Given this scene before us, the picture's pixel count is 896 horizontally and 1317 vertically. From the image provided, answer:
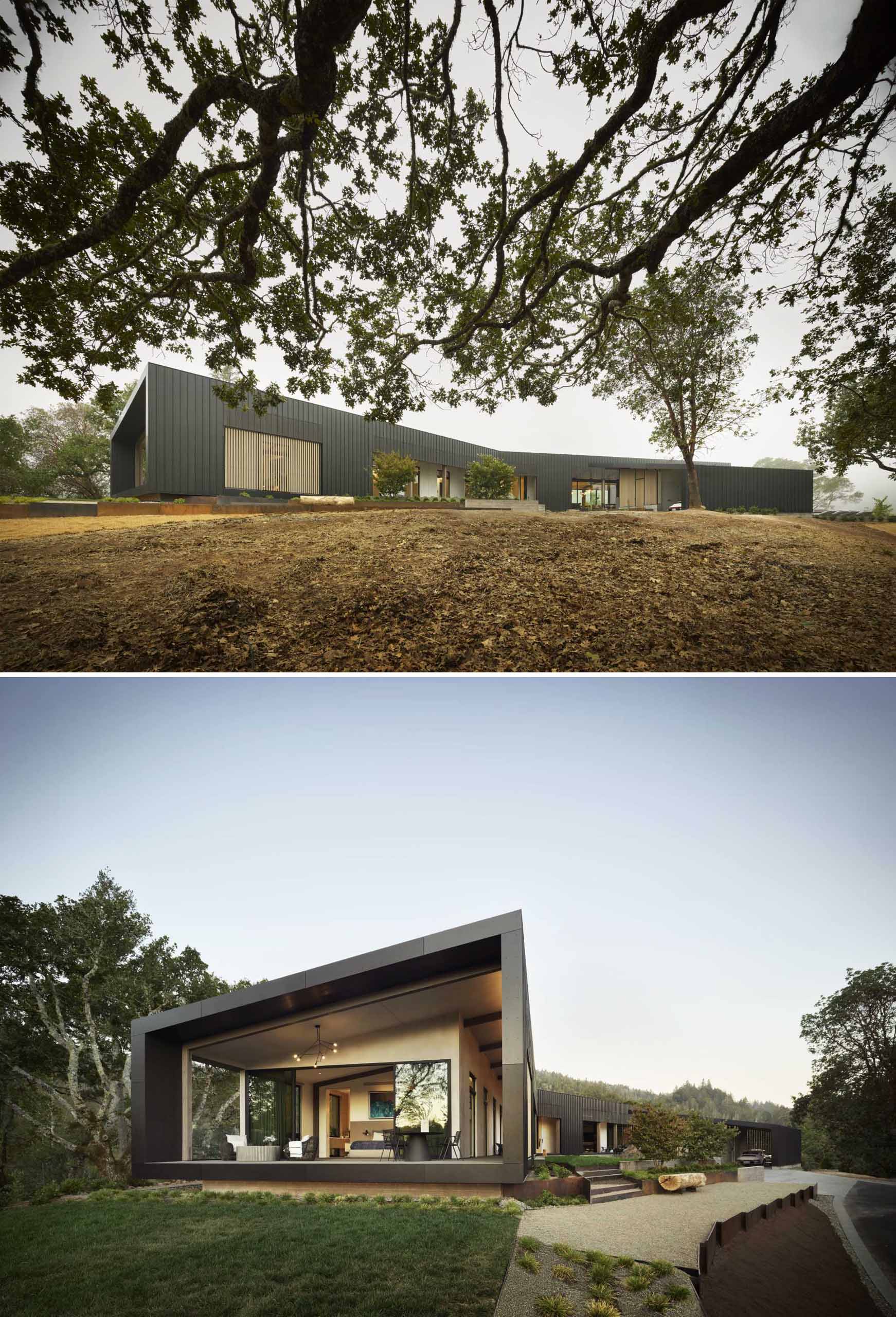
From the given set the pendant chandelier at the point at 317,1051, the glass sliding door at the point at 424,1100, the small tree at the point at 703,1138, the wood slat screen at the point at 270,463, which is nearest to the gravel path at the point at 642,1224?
the glass sliding door at the point at 424,1100

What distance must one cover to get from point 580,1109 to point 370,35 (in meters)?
27.9

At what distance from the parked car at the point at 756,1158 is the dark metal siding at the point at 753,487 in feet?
85.8

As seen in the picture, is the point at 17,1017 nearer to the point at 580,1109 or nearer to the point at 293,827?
the point at 293,827

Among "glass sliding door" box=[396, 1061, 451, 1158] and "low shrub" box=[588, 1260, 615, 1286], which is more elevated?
"low shrub" box=[588, 1260, 615, 1286]

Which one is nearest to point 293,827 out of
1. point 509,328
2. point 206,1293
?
point 206,1293

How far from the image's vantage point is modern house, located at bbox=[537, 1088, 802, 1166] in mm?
19531

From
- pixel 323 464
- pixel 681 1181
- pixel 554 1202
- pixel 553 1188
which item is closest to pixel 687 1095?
pixel 681 1181

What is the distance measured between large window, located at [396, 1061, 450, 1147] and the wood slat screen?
17.0 metres

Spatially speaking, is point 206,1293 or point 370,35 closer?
point 206,1293

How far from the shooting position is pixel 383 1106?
1089 cm

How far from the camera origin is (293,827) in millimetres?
14102

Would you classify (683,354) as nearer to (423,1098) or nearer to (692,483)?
(692,483)

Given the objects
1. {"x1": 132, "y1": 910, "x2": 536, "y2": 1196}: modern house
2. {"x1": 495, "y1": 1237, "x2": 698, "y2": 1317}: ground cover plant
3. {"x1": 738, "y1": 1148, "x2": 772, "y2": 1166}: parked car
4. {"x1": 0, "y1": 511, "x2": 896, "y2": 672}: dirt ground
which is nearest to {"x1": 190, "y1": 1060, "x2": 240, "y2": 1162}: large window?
{"x1": 132, "y1": 910, "x2": 536, "y2": 1196}: modern house

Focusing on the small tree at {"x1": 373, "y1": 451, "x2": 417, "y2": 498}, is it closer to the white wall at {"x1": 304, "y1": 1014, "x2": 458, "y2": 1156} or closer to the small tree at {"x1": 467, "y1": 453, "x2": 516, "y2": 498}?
the small tree at {"x1": 467, "y1": 453, "x2": 516, "y2": 498}
